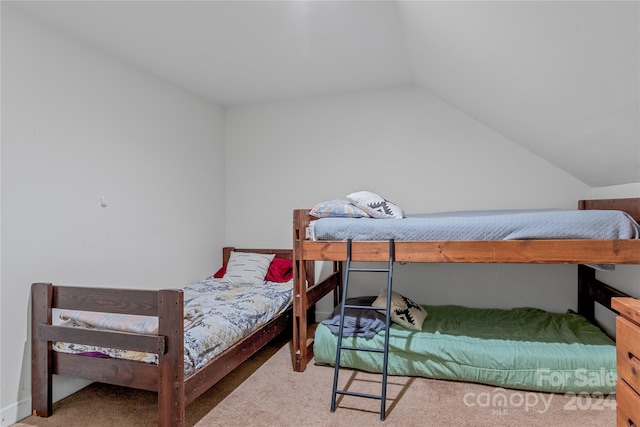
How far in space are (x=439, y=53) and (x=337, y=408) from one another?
8.13 feet

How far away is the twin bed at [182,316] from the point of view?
1.87m

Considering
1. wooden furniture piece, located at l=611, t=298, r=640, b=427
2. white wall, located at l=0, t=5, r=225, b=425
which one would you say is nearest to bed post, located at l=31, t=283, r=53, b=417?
white wall, located at l=0, t=5, r=225, b=425

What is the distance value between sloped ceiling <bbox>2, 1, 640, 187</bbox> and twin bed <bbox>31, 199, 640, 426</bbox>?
673 millimetres

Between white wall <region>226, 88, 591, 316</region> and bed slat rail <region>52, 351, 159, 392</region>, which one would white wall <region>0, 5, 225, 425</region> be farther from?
white wall <region>226, 88, 591, 316</region>

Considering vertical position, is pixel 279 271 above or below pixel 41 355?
above

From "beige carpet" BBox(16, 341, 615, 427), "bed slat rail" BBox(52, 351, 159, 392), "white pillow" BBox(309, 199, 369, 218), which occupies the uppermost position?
"white pillow" BBox(309, 199, 369, 218)

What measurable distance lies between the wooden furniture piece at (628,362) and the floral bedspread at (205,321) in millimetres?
1886

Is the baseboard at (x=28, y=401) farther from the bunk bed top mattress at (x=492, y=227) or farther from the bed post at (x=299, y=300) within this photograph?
the bunk bed top mattress at (x=492, y=227)

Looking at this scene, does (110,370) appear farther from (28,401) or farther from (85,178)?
(85,178)

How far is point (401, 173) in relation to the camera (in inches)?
149

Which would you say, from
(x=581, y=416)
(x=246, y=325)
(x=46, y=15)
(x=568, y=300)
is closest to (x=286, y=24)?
(x=46, y=15)

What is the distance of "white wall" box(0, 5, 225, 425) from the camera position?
221 cm

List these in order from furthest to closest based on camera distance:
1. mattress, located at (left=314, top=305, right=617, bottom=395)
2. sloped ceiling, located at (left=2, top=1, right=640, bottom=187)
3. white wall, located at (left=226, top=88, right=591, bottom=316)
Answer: white wall, located at (left=226, top=88, right=591, bottom=316) < mattress, located at (left=314, top=305, right=617, bottom=395) < sloped ceiling, located at (left=2, top=1, right=640, bottom=187)

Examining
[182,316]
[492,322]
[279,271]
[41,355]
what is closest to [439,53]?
[492,322]
